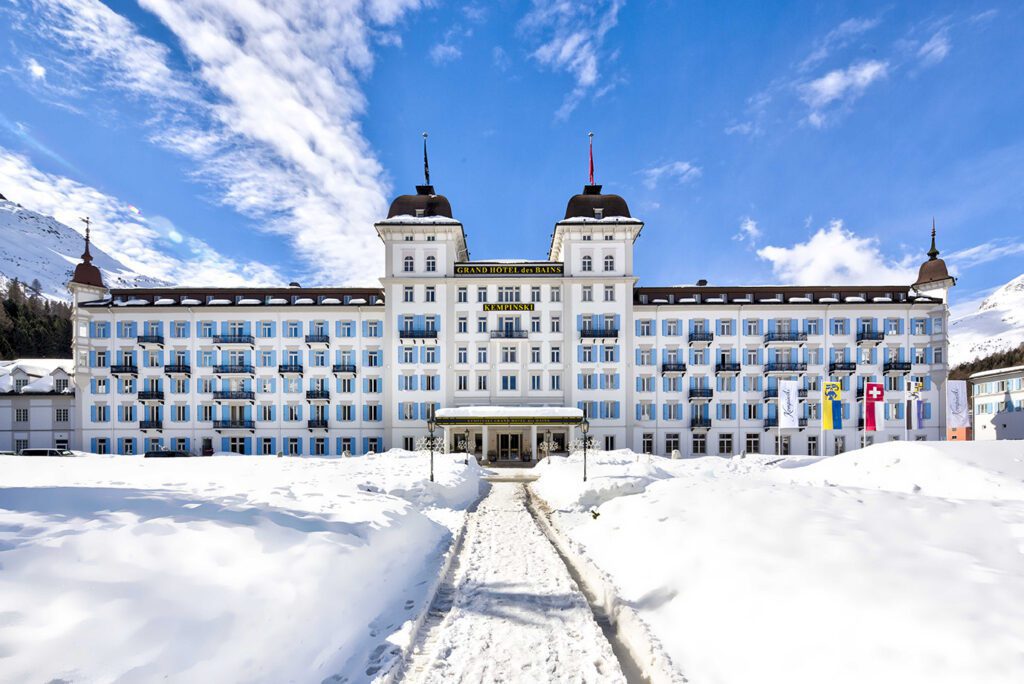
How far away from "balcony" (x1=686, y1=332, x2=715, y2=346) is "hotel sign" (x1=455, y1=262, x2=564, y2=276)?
44.3ft

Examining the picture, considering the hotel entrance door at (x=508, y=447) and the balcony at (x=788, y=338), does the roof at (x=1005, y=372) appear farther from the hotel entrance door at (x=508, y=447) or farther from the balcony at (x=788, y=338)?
the hotel entrance door at (x=508, y=447)

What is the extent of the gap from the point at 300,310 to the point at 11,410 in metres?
28.4

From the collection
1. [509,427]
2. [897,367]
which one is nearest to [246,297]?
[509,427]

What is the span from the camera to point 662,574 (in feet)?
31.6

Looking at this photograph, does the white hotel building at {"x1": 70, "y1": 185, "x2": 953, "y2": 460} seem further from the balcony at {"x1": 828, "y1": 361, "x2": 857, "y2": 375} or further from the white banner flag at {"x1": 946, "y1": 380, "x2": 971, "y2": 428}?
the white banner flag at {"x1": 946, "y1": 380, "x2": 971, "y2": 428}

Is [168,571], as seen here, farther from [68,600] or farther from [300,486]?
[300,486]

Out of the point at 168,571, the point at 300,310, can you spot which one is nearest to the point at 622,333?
the point at 300,310

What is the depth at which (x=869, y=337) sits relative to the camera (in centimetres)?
4062

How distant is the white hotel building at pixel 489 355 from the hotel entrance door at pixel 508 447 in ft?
9.24

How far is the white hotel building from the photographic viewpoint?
4066 centimetres

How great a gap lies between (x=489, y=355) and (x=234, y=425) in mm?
24033

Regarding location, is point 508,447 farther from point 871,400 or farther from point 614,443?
point 871,400

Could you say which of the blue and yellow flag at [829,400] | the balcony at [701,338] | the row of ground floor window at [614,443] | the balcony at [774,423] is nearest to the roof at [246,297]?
the row of ground floor window at [614,443]

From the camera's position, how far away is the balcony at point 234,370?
4128cm
